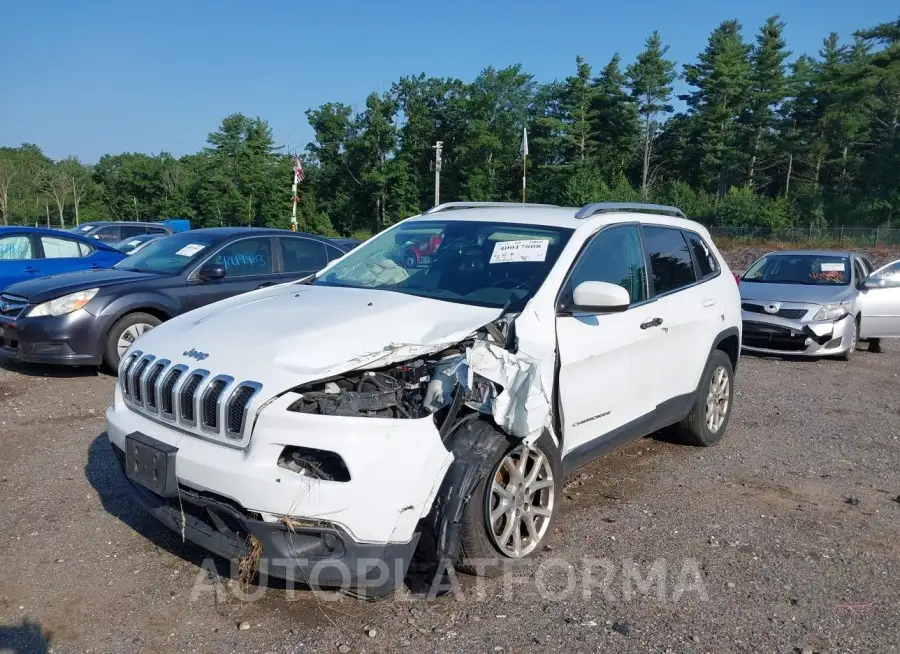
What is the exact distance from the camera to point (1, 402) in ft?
21.6

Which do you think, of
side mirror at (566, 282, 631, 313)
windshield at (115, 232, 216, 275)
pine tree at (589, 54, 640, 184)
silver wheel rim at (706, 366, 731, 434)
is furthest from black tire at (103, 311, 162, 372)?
pine tree at (589, 54, 640, 184)

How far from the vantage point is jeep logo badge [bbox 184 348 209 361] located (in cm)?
327

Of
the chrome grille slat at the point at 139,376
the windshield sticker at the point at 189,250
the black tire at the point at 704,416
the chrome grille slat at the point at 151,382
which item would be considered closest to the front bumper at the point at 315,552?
the chrome grille slat at the point at 151,382

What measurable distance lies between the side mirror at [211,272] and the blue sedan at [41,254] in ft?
10.5

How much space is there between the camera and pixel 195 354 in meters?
3.32

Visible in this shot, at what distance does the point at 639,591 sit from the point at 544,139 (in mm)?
60599

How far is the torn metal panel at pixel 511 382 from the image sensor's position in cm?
331

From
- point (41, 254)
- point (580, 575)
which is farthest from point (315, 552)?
point (41, 254)

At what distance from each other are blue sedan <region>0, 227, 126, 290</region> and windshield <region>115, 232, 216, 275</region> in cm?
217

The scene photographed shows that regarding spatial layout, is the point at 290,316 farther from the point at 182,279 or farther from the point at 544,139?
the point at 544,139

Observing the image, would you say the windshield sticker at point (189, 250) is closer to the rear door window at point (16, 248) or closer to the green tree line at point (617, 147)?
the rear door window at point (16, 248)

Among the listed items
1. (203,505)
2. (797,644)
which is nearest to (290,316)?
(203,505)

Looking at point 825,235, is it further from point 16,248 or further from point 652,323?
point 652,323

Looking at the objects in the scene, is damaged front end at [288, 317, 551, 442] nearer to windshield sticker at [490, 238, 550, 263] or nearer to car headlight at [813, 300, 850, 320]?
windshield sticker at [490, 238, 550, 263]
